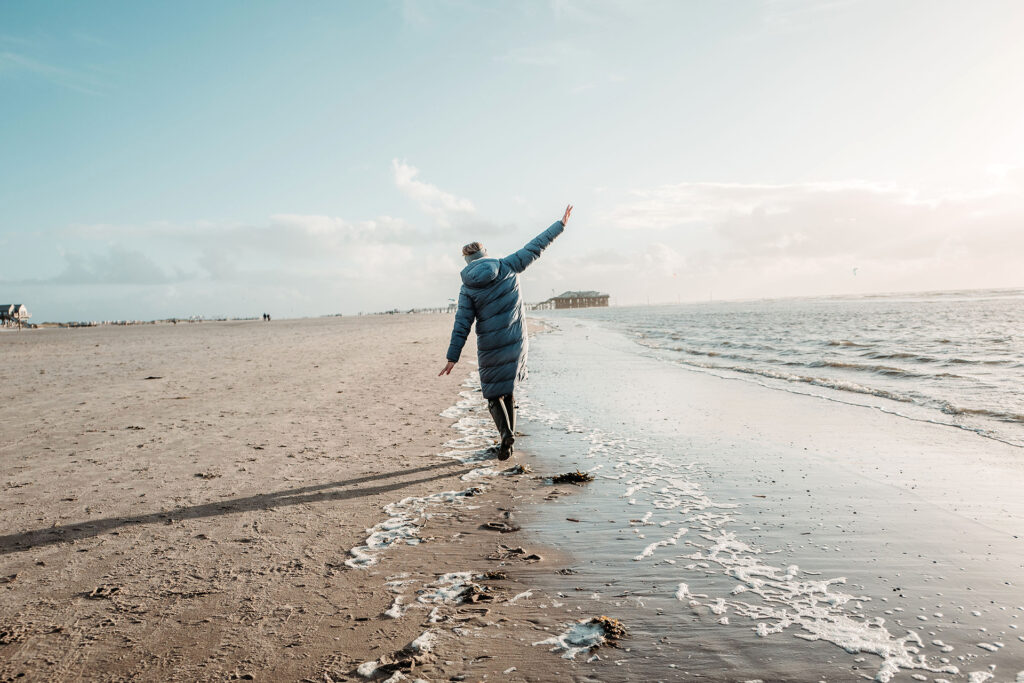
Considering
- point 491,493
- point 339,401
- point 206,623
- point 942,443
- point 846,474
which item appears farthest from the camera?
point 339,401

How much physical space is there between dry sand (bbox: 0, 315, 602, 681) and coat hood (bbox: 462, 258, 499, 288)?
2111 millimetres

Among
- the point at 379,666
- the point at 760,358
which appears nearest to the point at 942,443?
the point at 379,666

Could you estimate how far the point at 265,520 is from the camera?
4.93m

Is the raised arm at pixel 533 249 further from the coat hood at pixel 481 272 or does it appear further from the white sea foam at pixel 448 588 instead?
the white sea foam at pixel 448 588

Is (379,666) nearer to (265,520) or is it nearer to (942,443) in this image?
(265,520)

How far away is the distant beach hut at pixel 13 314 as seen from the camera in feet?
308

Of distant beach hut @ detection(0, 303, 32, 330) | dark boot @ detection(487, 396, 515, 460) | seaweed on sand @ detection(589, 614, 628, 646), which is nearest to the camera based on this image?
seaweed on sand @ detection(589, 614, 628, 646)

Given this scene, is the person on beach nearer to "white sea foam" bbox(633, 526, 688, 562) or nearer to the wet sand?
the wet sand

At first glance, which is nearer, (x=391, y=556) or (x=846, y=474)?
(x=391, y=556)

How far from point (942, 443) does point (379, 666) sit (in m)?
8.12

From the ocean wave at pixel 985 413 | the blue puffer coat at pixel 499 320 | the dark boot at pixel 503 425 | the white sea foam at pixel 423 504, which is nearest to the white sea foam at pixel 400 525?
the white sea foam at pixel 423 504

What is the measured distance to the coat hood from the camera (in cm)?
654

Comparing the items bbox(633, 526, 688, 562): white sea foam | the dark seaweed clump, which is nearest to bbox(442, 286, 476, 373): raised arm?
bbox(633, 526, 688, 562): white sea foam

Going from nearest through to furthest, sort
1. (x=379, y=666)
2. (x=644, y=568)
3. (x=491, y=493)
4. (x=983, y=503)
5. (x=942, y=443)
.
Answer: (x=379, y=666)
(x=644, y=568)
(x=983, y=503)
(x=491, y=493)
(x=942, y=443)
